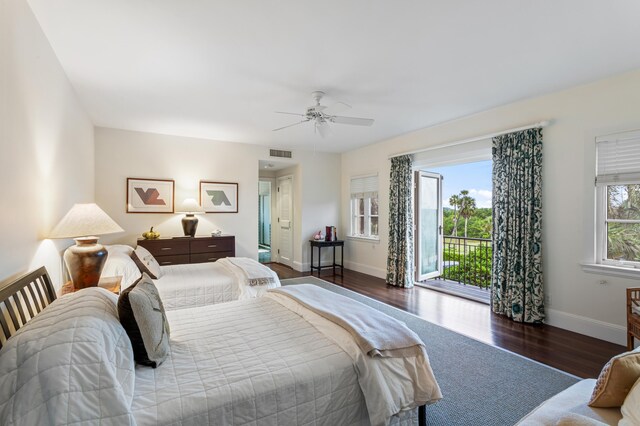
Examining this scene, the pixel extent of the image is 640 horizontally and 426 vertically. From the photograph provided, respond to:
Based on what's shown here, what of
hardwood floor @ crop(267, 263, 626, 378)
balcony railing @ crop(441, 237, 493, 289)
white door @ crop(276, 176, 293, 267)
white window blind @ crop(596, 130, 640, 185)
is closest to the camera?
hardwood floor @ crop(267, 263, 626, 378)

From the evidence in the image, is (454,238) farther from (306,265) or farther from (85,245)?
(85,245)

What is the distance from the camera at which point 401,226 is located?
5484 mm

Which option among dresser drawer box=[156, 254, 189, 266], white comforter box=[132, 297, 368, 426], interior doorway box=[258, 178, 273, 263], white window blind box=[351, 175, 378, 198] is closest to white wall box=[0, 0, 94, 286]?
white comforter box=[132, 297, 368, 426]

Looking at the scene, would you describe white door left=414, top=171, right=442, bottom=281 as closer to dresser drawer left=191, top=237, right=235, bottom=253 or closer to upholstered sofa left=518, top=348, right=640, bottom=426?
dresser drawer left=191, top=237, right=235, bottom=253

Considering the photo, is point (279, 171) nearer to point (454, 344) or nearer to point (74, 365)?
point (454, 344)

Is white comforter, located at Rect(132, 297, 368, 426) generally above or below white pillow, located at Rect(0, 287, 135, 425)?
below

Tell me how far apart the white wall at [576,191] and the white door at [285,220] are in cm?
455

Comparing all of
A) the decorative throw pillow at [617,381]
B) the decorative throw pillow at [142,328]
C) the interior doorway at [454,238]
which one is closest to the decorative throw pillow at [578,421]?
the decorative throw pillow at [617,381]

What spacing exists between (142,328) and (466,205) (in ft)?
22.9

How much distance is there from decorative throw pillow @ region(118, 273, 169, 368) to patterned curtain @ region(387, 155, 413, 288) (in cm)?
441

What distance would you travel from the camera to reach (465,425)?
1.97 m

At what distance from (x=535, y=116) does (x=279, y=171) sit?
5.40m

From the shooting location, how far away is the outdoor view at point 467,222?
19.4 ft

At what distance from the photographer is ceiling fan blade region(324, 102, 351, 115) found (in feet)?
10.5
